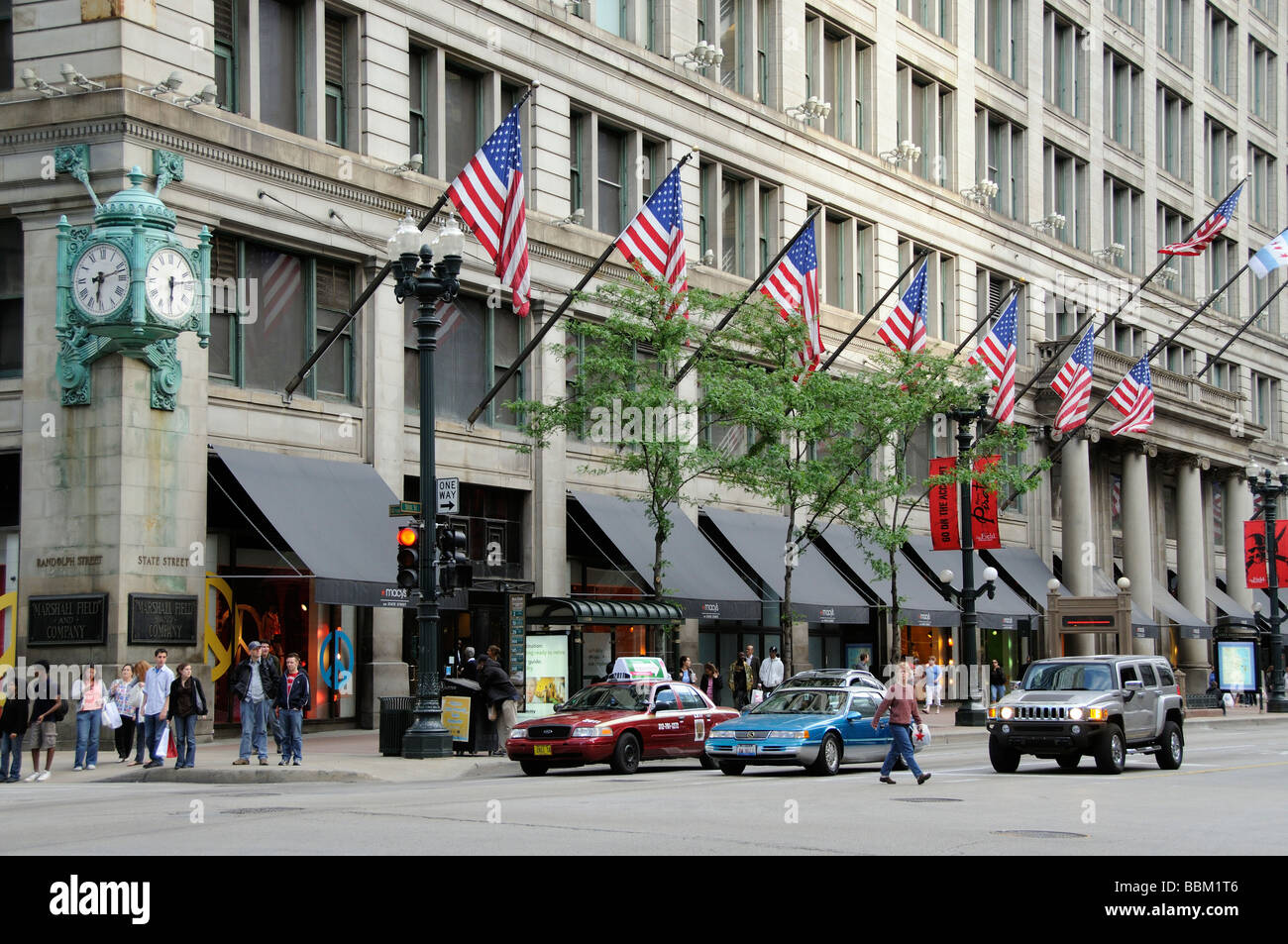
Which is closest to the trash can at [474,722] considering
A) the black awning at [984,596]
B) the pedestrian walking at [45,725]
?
the pedestrian walking at [45,725]

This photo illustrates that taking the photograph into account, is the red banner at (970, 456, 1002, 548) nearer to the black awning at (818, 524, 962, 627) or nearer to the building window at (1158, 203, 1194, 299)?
the black awning at (818, 524, 962, 627)

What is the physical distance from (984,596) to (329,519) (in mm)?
27720

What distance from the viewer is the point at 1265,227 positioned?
80.9 meters

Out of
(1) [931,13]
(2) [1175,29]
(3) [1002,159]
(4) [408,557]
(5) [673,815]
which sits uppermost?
(2) [1175,29]

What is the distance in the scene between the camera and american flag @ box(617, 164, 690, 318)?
32906mm

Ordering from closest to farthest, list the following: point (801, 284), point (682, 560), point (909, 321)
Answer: point (801, 284) → point (682, 560) → point (909, 321)

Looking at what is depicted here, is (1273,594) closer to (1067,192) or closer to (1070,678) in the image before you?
(1067,192)

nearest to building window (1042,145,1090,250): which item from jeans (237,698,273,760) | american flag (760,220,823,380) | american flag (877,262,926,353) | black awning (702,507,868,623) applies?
american flag (877,262,926,353)

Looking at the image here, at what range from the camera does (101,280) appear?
27516mm

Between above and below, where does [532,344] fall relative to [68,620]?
above

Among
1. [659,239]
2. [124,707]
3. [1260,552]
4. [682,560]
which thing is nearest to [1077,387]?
[682,560]

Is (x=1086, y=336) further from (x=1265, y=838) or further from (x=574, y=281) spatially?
(x=1265, y=838)

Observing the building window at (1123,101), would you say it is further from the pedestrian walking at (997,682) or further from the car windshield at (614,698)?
the car windshield at (614,698)

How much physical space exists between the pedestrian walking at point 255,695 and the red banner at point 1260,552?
148ft
